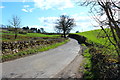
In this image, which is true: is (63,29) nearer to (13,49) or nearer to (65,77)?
(13,49)

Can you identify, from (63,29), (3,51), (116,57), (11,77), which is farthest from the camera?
(63,29)

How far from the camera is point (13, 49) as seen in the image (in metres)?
13.1

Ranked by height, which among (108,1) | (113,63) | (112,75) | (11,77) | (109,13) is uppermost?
(108,1)

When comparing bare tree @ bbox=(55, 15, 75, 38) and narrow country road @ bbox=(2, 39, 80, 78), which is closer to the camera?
narrow country road @ bbox=(2, 39, 80, 78)

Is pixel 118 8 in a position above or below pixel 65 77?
above

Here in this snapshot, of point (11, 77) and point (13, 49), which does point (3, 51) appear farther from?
point (11, 77)

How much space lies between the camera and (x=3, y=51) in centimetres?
1173

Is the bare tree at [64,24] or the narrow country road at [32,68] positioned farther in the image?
the bare tree at [64,24]

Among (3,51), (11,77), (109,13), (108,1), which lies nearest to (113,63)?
(109,13)

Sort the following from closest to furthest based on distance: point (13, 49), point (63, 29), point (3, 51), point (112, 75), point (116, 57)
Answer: point (112, 75) → point (116, 57) → point (3, 51) → point (13, 49) → point (63, 29)

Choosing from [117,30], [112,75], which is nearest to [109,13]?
[117,30]

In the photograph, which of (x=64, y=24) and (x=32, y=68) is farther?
(x=64, y=24)

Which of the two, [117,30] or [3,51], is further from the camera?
[3,51]

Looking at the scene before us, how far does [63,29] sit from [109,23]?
193ft
